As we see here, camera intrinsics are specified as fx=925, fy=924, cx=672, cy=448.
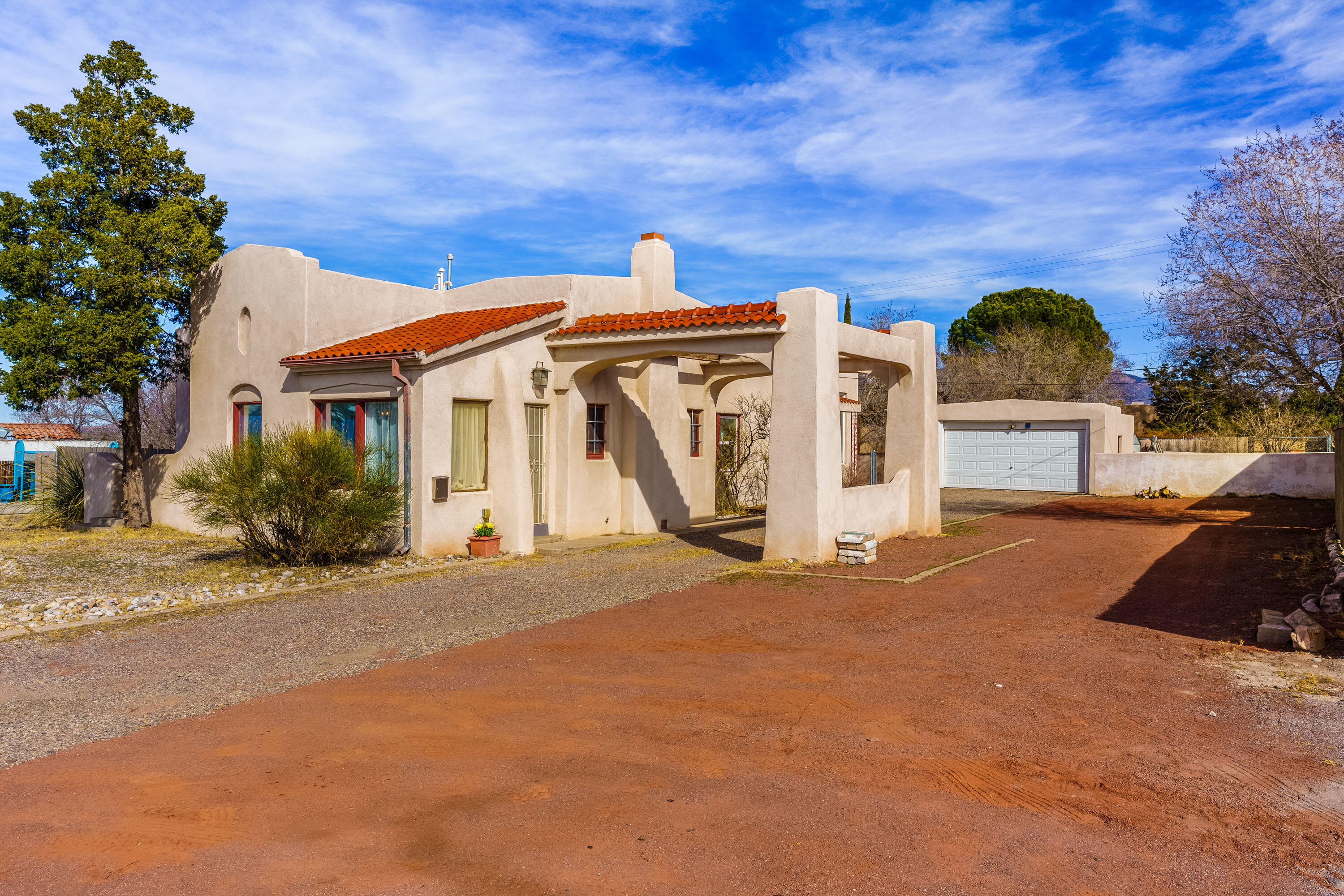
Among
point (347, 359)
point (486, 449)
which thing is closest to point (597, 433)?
point (486, 449)

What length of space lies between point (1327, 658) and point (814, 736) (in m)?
A: 4.54

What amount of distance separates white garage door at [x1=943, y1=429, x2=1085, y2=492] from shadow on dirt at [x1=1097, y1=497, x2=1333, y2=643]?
6.96m

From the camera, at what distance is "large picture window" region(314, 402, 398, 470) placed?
490 inches

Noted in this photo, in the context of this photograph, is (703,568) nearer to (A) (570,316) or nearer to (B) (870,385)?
(A) (570,316)

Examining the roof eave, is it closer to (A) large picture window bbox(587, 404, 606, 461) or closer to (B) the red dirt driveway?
(A) large picture window bbox(587, 404, 606, 461)

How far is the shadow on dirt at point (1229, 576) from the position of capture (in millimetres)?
8648

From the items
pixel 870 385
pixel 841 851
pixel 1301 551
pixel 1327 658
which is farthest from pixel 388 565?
pixel 870 385

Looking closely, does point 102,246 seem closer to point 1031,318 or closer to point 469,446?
point 469,446

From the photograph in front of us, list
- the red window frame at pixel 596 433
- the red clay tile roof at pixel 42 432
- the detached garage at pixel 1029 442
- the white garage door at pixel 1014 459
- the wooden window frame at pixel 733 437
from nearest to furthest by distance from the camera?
the red window frame at pixel 596 433 → the wooden window frame at pixel 733 437 → the detached garage at pixel 1029 442 → the white garage door at pixel 1014 459 → the red clay tile roof at pixel 42 432

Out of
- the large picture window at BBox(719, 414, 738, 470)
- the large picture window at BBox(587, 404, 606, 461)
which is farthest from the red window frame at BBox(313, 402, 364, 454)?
the large picture window at BBox(719, 414, 738, 470)

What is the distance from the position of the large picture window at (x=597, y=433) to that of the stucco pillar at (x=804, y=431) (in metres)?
3.65

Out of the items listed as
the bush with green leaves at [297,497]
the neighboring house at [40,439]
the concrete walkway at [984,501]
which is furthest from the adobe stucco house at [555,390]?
the neighboring house at [40,439]

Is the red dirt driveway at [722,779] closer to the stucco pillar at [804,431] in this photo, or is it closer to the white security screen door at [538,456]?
the stucco pillar at [804,431]

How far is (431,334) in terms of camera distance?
1330 centimetres
